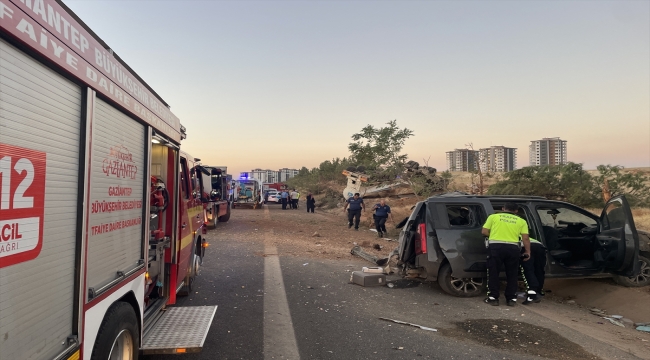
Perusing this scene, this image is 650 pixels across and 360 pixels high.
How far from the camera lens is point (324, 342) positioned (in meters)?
5.04

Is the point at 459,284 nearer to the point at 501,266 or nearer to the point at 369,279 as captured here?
the point at 501,266

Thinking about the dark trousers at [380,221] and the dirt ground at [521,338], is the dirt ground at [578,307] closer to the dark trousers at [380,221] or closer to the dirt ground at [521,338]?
the dirt ground at [521,338]

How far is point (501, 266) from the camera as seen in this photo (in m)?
6.89

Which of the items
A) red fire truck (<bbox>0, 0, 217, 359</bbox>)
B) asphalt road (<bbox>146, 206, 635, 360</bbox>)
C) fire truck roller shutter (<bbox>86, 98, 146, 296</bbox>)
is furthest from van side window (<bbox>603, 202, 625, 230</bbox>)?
fire truck roller shutter (<bbox>86, 98, 146, 296</bbox>)

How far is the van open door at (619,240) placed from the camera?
6.95 metres

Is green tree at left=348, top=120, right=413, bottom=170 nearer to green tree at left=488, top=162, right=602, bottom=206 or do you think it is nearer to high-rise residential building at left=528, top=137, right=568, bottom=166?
green tree at left=488, top=162, right=602, bottom=206

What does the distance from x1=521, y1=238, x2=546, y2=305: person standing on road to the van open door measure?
3.82 feet

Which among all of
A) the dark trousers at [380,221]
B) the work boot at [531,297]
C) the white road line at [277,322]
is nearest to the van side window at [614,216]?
the work boot at [531,297]

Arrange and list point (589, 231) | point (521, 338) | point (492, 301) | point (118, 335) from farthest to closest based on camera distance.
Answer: point (589, 231) < point (492, 301) < point (521, 338) < point (118, 335)

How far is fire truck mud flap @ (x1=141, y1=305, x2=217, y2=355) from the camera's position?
3.88 metres

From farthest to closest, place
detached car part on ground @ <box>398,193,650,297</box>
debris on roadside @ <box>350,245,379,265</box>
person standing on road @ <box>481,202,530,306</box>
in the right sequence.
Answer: debris on roadside @ <box>350,245,379,265</box> → detached car part on ground @ <box>398,193,650,297</box> → person standing on road @ <box>481,202,530,306</box>

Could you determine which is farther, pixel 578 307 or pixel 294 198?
pixel 294 198

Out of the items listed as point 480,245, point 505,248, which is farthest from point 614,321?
point 480,245

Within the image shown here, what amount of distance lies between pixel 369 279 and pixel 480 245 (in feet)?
6.47
